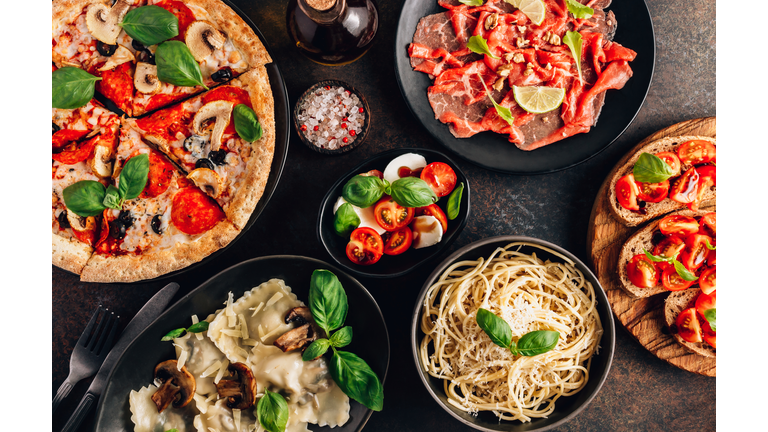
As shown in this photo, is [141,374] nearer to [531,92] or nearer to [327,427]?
[327,427]

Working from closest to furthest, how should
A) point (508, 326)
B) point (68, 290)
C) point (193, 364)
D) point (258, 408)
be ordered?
point (508, 326), point (258, 408), point (193, 364), point (68, 290)

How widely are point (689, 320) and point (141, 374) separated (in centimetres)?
422

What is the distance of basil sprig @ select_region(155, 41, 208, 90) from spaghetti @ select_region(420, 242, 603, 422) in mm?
2401

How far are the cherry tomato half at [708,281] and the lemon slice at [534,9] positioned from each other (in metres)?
2.41

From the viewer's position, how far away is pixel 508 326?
8.61 feet

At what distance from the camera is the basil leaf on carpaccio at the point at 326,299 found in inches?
109

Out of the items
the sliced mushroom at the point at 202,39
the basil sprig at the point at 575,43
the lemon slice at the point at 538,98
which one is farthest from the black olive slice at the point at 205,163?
the basil sprig at the point at 575,43

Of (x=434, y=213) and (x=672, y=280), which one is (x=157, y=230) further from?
(x=672, y=280)

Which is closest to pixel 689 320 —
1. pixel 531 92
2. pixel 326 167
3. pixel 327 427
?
pixel 531 92

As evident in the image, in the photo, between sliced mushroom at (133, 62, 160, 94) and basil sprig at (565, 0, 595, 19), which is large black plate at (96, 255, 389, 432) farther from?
basil sprig at (565, 0, 595, 19)

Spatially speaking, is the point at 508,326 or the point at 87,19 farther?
the point at 87,19

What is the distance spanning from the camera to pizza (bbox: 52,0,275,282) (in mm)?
3156

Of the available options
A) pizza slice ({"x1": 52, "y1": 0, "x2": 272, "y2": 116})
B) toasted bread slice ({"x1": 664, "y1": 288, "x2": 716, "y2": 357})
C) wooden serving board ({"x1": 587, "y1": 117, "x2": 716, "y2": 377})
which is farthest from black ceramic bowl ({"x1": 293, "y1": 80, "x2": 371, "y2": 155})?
toasted bread slice ({"x1": 664, "y1": 288, "x2": 716, "y2": 357})

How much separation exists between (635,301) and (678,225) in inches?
27.5
